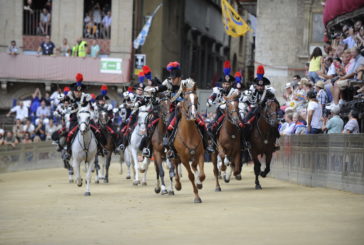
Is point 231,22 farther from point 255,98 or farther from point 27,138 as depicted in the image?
point 255,98

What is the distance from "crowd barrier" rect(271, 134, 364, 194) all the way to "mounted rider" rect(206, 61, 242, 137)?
8.20ft

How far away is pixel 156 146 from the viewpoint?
2258 centimetres

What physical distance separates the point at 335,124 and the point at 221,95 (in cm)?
311

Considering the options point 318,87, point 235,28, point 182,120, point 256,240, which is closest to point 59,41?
point 235,28

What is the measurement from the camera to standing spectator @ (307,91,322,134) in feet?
80.9

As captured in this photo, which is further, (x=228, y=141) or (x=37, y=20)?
(x=37, y=20)

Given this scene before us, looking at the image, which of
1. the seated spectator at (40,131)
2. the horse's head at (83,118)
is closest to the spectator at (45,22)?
the seated spectator at (40,131)

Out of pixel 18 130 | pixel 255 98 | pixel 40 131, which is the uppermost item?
pixel 255 98

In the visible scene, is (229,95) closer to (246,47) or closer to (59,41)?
(59,41)

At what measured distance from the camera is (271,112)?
24375mm

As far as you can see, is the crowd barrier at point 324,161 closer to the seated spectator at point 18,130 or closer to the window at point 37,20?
the seated spectator at point 18,130

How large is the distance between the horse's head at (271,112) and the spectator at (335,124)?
1.45 m

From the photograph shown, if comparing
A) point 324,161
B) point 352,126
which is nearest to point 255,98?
point 324,161

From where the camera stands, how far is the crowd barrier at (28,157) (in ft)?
120
